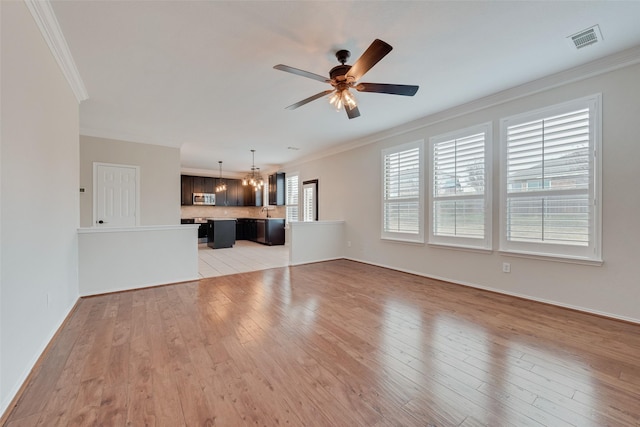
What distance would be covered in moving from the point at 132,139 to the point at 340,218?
15.4 ft

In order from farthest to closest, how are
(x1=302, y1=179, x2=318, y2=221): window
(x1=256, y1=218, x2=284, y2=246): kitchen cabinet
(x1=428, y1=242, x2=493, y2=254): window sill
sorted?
(x1=256, y1=218, x2=284, y2=246): kitchen cabinet < (x1=302, y1=179, x2=318, y2=221): window < (x1=428, y1=242, x2=493, y2=254): window sill

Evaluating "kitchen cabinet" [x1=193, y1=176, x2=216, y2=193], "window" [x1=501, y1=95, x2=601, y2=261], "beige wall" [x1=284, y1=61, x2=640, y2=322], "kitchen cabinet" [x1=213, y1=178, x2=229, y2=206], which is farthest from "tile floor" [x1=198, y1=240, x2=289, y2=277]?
"window" [x1=501, y1=95, x2=601, y2=261]

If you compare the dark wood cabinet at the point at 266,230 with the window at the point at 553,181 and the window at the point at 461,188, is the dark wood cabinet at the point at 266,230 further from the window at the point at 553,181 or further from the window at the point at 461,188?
the window at the point at 553,181

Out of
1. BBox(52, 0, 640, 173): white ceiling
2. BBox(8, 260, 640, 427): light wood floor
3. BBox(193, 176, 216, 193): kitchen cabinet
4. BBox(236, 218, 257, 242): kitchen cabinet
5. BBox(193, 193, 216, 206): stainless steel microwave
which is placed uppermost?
BBox(52, 0, 640, 173): white ceiling

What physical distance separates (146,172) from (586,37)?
6844 millimetres

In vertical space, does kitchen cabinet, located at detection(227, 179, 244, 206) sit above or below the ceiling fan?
below

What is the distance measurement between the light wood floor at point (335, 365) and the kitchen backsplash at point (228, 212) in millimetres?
6546

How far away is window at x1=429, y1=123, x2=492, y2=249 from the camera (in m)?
3.78

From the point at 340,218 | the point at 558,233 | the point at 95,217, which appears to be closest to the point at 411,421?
the point at 558,233

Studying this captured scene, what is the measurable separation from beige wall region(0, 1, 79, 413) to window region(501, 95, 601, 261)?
480 cm

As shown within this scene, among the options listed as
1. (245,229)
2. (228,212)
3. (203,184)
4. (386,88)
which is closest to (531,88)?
(386,88)

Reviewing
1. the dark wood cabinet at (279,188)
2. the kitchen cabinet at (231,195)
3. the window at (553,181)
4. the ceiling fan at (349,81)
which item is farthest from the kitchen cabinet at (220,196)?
the window at (553,181)

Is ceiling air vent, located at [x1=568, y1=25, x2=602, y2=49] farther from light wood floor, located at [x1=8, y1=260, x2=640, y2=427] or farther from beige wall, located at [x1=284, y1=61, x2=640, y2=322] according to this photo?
light wood floor, located at [x1=8, y1=260, x2=640, y2=427]

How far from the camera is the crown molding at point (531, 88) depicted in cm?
270
